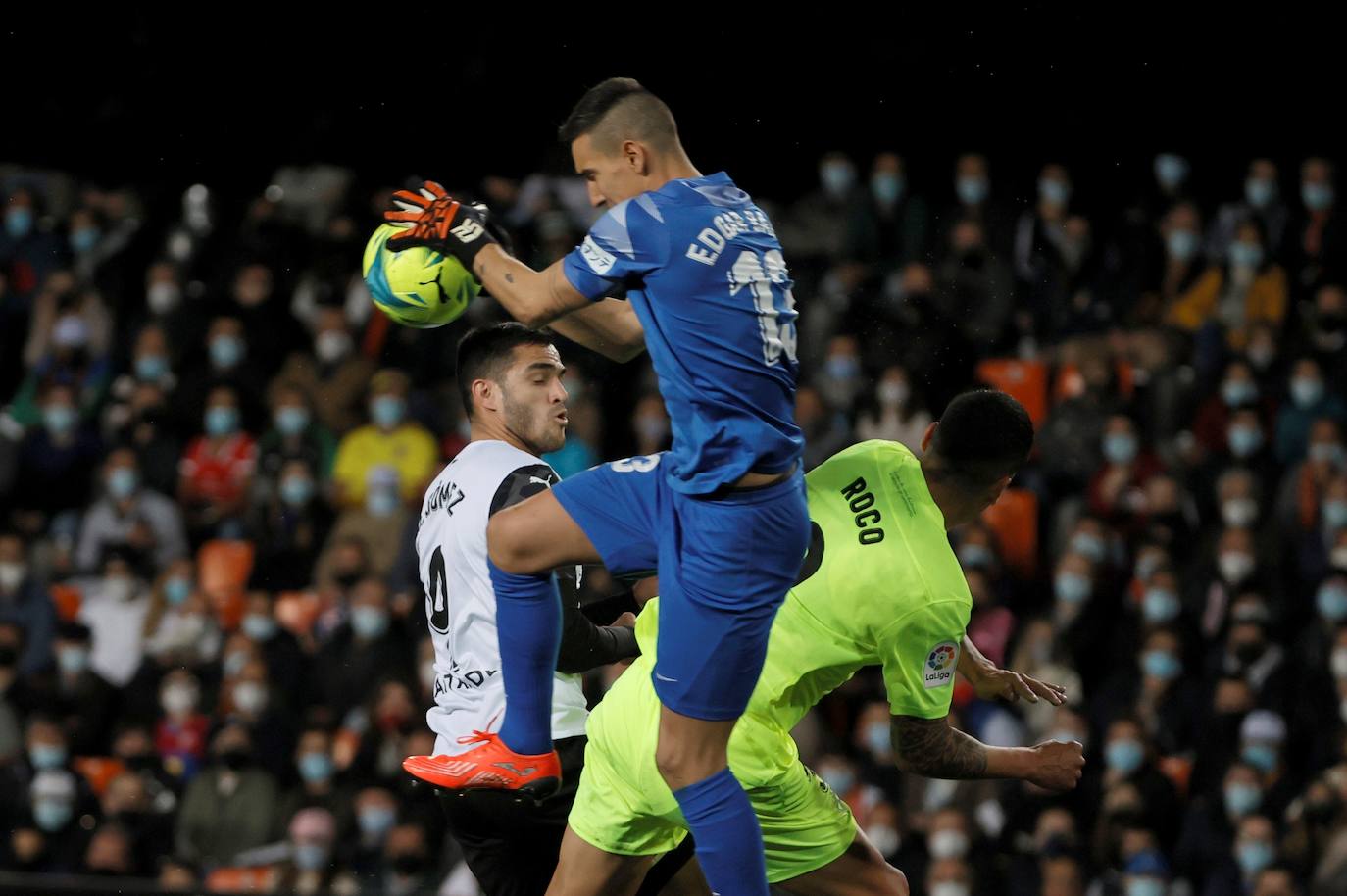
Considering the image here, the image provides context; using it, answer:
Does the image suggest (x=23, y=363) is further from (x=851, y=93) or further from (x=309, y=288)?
(x=851, y=93)

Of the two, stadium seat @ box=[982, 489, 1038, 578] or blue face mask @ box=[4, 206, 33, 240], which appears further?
blue face mask @ box=[4, 206, 33, 240]

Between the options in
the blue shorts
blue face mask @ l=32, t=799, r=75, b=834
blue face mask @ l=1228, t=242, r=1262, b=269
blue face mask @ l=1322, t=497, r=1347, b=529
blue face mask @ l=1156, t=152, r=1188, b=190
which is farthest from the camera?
blue face mask @ l=1156, t=152, r=1188, b=190

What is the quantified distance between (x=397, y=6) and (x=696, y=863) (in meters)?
9.17

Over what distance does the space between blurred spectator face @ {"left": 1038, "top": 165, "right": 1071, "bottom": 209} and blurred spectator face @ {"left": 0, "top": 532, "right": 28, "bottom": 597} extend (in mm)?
5682

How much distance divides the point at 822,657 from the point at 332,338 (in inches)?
285

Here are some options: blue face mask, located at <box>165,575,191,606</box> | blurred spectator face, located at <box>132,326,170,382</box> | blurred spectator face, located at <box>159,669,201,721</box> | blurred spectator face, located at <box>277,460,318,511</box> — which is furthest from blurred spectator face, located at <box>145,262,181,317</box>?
blurred spectator face, located at <box>159,669,201,721</box>

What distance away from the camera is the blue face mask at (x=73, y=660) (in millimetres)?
11047

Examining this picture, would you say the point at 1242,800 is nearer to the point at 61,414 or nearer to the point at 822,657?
the point at 822,657

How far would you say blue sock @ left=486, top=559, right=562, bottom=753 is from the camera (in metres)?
5.27

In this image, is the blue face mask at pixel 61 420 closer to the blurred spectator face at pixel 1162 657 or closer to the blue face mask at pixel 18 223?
the blue face mask at pixel 18 223

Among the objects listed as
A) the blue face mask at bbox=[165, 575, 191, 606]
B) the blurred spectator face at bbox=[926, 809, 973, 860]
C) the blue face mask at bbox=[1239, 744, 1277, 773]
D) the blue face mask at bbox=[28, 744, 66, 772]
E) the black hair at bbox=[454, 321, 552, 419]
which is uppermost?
the black hair at bbox=[454, 321, 552, 419]

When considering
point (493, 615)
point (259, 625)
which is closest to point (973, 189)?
point (259, 625)

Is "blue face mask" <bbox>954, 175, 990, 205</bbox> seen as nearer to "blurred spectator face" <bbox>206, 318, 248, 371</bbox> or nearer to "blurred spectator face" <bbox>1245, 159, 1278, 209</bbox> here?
"blurred spectator face" <bbox>1245, 159, 1278, 209</bbox>

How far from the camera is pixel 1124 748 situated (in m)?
9.31
